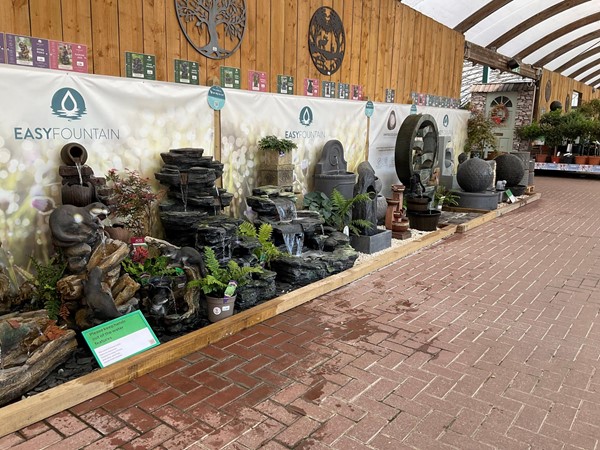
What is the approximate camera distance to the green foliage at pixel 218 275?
3.78 m

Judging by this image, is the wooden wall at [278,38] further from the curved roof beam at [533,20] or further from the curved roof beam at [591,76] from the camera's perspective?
the curved roof beam at [591,76]

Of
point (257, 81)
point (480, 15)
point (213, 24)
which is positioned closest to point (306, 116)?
point (257, 81)

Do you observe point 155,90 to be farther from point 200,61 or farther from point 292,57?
point 292,57

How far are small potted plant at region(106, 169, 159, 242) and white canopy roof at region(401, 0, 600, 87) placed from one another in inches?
266

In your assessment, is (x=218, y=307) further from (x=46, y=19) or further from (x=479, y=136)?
(x=479, y=136)

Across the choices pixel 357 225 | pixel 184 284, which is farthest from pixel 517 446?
pixel 357 225

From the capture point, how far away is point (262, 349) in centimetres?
354

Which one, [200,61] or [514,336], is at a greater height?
[200,61]

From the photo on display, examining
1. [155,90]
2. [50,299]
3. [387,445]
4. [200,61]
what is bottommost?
[387,445]

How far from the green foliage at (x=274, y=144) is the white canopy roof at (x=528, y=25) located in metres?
4.79

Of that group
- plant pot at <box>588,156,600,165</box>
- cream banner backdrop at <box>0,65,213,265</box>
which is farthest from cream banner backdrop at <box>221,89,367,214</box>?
plant pot at <box>588,156,600,165</box>

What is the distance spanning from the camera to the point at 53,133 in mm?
4160

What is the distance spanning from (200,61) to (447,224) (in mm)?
4595

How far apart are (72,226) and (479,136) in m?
10.9
